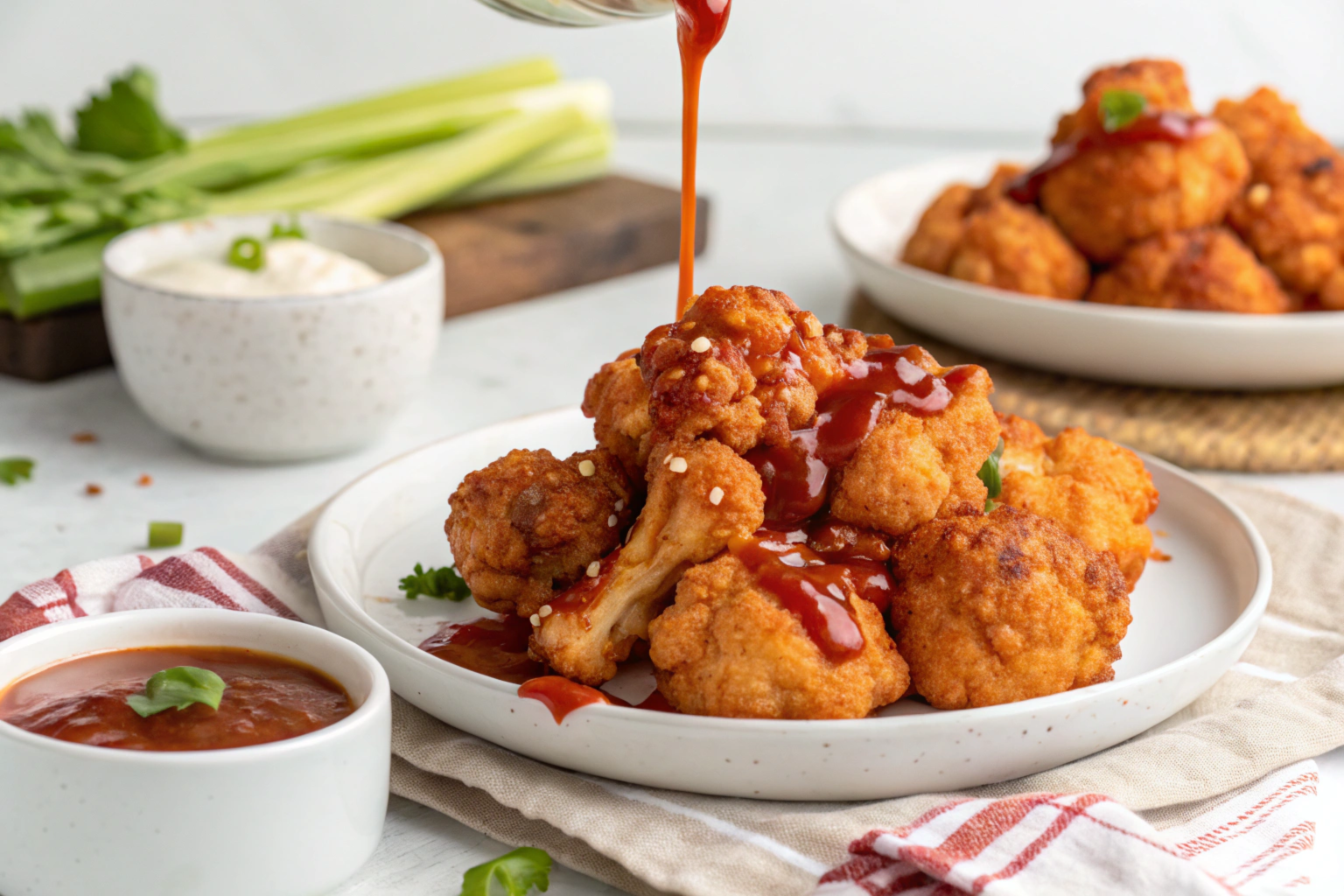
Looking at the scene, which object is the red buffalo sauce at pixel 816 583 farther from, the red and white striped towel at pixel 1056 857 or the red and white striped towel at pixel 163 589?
the red and white striped towel at pixel 163 589

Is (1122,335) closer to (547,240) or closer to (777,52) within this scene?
(547,240)

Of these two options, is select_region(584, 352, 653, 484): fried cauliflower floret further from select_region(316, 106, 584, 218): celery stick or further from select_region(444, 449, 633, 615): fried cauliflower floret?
select_region(316, 106, 584, 218): celery stick

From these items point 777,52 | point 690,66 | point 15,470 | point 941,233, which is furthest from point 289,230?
point 777,52

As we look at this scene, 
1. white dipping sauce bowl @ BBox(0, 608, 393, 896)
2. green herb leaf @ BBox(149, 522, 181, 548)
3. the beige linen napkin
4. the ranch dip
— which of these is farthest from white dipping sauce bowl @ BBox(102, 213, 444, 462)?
white dipping sauce bowl @ BBox(0, 608, 393, 896)

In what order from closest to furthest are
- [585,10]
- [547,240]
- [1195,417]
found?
[585,10]
[1195,417]
[547,240]

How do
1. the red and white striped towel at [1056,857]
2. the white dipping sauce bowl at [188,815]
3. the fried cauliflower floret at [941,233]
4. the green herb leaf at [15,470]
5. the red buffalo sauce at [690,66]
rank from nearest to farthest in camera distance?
the white dipping sauce bowl at [188,815]
the red and white striped towel at [1056,857]
the red buffalo sauce at [690,66]
the green herb leaf at [15,470]
the fried cauliflower floret at [941,233]

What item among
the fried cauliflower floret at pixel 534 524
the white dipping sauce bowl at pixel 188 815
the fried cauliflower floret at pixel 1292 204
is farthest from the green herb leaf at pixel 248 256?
the fried cauliflower floret at pixel 1292 204

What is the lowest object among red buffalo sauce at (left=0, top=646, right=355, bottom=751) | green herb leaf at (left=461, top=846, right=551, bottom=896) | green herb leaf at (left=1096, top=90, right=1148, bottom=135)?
green herb leaf at (left=461, top=846, right=551, bottom=896)
